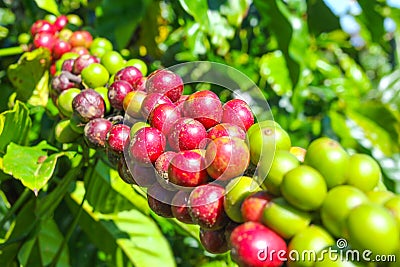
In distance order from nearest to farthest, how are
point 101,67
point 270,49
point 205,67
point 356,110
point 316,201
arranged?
point 316,201 → point 101,67 → point 205,67 → point 270,49 → point 356,110

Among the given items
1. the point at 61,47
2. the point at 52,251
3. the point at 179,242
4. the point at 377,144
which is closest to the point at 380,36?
the point at 377,144

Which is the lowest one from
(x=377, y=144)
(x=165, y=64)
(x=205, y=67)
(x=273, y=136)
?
(x=377, y=144)

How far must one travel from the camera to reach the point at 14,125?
866 millimetres

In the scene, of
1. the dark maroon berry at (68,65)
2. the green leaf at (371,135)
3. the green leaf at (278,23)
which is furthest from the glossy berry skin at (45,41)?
the green leaf at (371,135)

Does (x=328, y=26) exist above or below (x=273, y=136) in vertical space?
below

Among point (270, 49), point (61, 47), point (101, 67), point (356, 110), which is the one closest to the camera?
point (101, 67)

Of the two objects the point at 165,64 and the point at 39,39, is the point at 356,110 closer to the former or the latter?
the point at 165,64

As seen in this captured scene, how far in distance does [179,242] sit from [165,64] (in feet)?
1.55

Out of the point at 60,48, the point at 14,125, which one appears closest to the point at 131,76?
the point at 14,125

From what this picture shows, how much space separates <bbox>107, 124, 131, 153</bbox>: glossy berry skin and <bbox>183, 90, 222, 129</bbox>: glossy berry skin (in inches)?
3.2

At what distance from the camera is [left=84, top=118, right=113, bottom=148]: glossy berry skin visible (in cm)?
69

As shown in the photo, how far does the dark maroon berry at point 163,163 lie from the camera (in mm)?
533

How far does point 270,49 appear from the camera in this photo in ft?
5.52

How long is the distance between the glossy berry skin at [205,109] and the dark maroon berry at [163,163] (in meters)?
0.05
